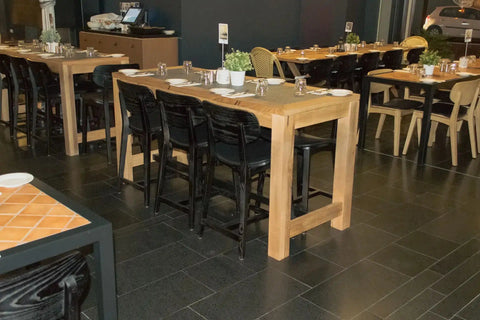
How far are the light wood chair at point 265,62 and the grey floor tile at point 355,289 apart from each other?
4062 millimetres

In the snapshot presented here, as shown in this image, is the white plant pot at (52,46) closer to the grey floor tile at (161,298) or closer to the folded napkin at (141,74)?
the folded napkin at (141,74)

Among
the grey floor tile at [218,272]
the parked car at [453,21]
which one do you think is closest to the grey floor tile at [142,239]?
the grey floor tile at [218,272]

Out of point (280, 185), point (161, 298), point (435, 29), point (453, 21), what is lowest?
point (161, 298)

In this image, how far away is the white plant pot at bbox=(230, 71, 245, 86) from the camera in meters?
3.74

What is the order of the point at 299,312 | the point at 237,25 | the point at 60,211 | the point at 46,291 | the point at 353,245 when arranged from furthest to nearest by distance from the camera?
the point at 237,25 < the point at 353,245 < the point at 299,312 < the point at 60,211 < the point at 46,291

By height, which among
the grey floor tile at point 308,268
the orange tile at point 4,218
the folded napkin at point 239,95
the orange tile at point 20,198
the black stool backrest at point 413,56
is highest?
the folded napkin at point 239,95

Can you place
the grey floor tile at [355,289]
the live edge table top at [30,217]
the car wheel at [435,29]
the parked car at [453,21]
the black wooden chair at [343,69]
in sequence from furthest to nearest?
the car wheel at [435,29]
the parked car at [453,21]
the black wooden chair at [343,69]
the grey floor tile at [355,289]
the live edge table top at [30,217]

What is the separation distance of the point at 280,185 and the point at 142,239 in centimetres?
102

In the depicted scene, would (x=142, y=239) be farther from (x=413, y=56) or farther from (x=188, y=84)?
(x=413, y=56)

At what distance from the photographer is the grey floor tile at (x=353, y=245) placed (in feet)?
→ 10.5

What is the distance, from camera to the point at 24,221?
1740 mm

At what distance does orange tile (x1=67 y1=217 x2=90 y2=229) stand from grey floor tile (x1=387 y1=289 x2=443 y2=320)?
1.63 m

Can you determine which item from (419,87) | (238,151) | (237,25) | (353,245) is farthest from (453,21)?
(238,151)

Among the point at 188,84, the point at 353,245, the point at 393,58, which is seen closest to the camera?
the point at 353,245
